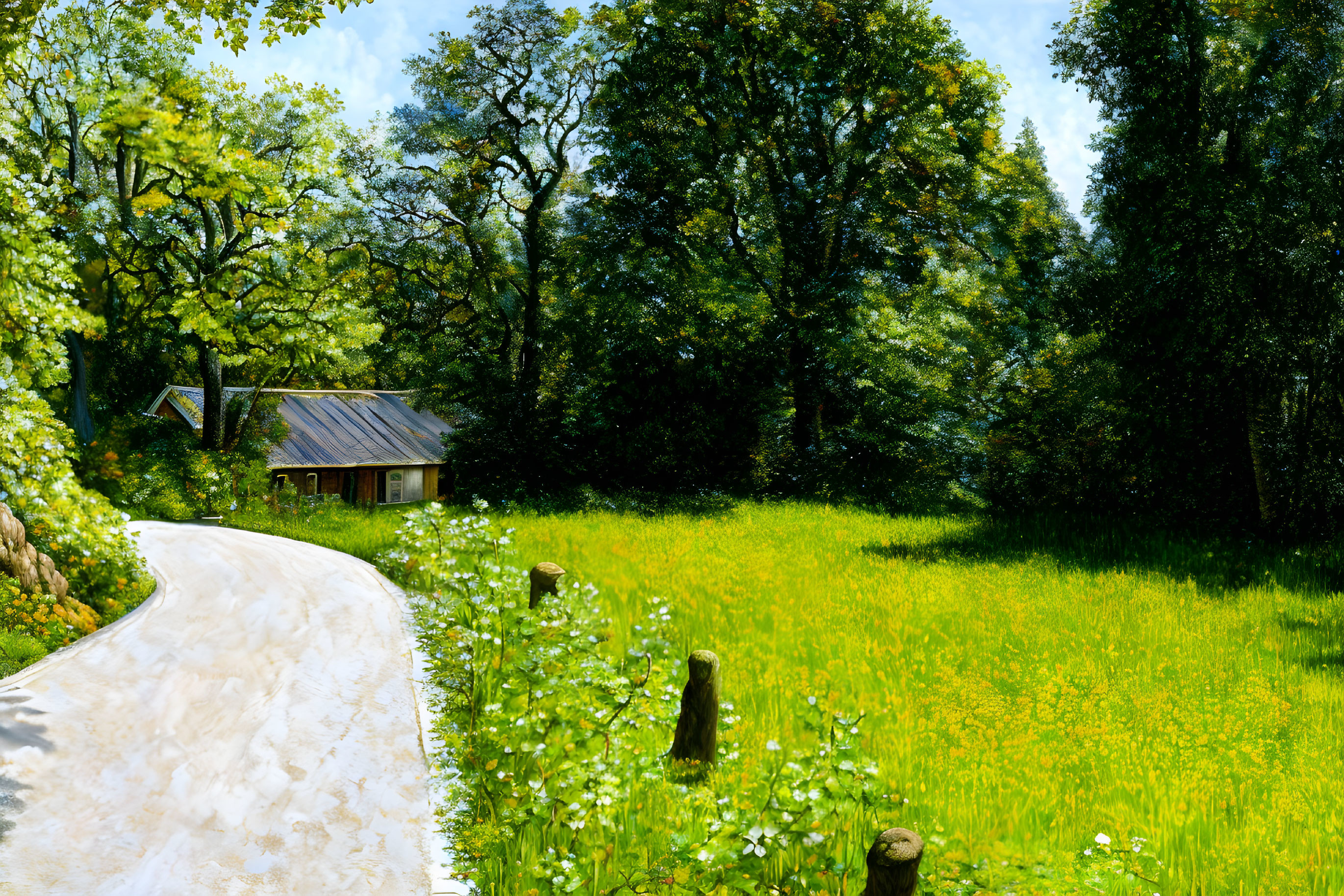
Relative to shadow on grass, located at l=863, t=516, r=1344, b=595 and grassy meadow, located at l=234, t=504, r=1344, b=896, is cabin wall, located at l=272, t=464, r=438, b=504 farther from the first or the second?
shadow on grass, located at l=863, t=516, r=1344, b=595

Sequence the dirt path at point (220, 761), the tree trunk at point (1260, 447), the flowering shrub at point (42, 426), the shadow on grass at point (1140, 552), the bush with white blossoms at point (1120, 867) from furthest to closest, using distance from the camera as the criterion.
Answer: the tree trunk at point (1260, 447) → the shadow on grass at point (1140, 552) → the flowering shrub at point (42, 426) → the dirt path at point (220, 761) → the bush with white blossoms at point (1120, 867)

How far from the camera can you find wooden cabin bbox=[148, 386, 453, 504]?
2316cm

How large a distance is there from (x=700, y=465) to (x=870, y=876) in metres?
19.3

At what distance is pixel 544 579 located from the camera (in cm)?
787

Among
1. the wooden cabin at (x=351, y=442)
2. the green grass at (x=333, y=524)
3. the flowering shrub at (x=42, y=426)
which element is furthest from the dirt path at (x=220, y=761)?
the wooden cabin at (x=351, y=442)

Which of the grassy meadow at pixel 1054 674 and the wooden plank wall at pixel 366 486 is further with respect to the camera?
the wooden plank wall at pixel 366 486

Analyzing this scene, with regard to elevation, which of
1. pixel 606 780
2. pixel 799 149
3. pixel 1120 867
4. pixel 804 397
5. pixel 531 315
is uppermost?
pixel 799 149

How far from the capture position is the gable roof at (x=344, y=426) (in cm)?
2327

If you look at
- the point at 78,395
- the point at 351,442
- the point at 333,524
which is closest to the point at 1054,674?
the point at 333,524

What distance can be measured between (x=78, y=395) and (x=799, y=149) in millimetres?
22287

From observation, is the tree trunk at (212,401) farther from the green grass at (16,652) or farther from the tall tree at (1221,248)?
the tall tree at (1221,248)

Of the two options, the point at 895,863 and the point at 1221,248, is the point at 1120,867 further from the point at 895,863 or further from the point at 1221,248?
the point at 1221,248

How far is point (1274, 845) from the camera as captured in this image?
4395 mm

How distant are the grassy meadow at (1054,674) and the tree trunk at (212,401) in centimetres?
1432
